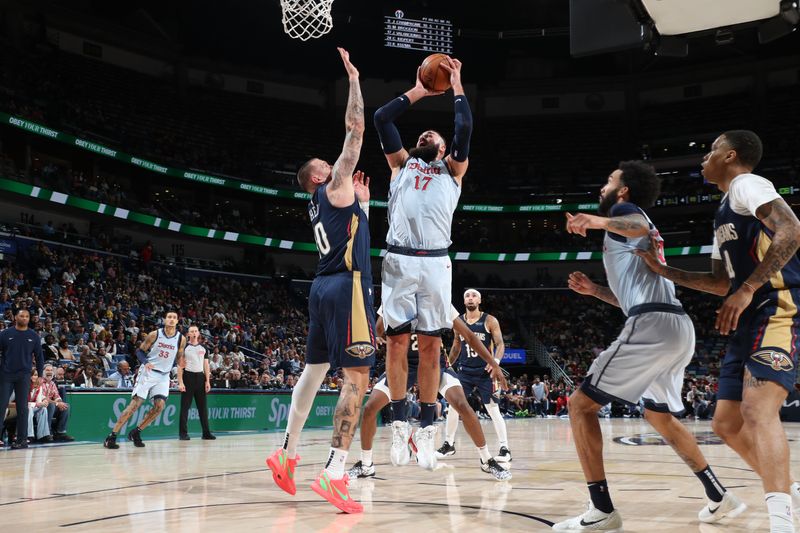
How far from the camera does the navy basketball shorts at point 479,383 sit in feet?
31.2

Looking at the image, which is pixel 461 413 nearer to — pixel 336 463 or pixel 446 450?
pixel 446 450

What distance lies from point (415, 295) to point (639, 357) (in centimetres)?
190

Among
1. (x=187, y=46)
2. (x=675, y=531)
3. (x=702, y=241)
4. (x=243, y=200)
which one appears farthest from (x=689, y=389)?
(x=187, y=46)

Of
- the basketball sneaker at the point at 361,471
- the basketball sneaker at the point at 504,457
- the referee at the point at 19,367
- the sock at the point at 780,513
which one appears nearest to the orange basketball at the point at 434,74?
the basketball sneaker at the point at 361,471

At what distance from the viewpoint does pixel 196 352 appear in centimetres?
1329

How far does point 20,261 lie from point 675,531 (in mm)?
23356

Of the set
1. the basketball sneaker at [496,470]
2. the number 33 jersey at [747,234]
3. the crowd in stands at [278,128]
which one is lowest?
the basketball sneaker at [496,470]

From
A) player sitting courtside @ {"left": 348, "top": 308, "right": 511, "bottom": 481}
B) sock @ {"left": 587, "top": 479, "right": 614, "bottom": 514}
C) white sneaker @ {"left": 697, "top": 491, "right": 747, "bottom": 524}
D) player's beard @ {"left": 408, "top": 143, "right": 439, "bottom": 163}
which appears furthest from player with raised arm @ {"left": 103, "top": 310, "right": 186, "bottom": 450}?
white sneaker @ {"left": 697, "top": 491, "right": 747, "bottom": 524}

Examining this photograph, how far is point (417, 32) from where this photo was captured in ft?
111

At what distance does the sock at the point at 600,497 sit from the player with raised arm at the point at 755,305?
75cm

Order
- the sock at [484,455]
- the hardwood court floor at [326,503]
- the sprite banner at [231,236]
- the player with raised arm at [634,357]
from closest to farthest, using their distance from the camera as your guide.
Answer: the player with raised arm at [634,357] < the hardwood court floor at [326,503] < the sock at [484,455] < the sprite banner at [231,236]

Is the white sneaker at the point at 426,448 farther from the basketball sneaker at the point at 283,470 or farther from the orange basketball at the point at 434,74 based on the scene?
→ the orange basketball at the point at 434,74

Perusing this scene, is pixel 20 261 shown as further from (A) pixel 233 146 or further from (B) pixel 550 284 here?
(B) pixel 550 284

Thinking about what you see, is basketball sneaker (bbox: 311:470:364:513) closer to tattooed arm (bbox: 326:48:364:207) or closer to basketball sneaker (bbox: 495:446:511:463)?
tattooed arm (bbox: 326:48:364:207)
